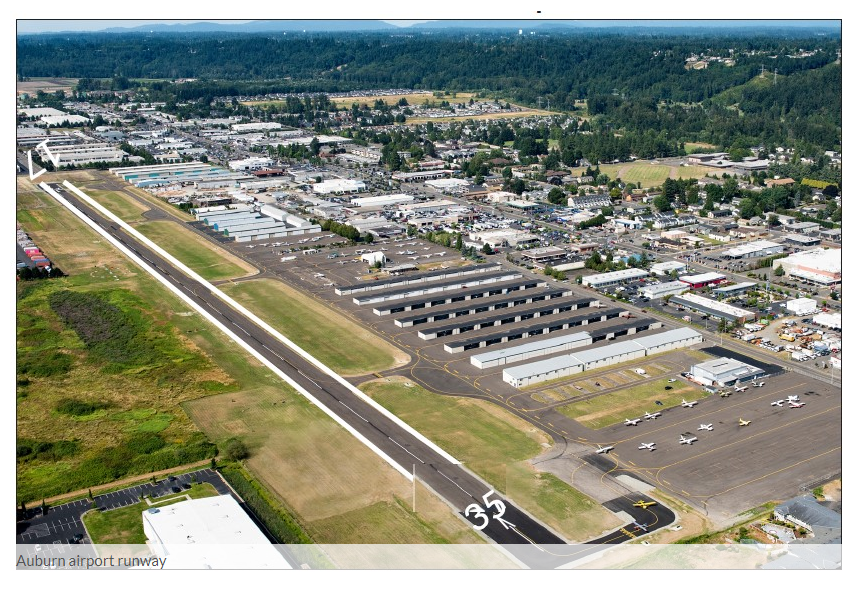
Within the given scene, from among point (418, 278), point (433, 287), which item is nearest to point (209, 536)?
point (433, 287)

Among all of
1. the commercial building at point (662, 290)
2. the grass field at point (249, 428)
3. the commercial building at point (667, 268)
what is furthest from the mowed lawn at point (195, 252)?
the commercial building at point (667, 268)

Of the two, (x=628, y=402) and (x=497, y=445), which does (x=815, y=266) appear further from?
(x=497, y=445)

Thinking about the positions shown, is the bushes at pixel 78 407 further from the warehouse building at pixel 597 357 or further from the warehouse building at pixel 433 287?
the warehouse building at pixel 433 287

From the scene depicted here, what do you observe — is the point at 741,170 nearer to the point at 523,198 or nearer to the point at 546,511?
the point at 523,198

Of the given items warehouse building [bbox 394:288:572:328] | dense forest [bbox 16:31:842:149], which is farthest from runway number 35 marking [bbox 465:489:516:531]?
dense forest [bbox 16:31:842:149]

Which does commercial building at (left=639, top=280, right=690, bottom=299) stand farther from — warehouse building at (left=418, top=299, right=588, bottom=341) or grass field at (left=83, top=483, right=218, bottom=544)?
grass field at (left=83, top=483, right=218, bottom=544)
